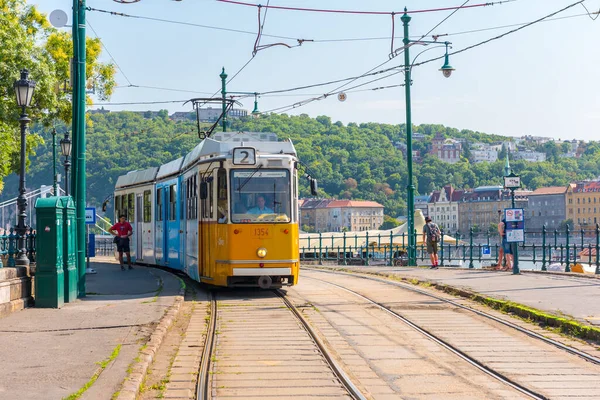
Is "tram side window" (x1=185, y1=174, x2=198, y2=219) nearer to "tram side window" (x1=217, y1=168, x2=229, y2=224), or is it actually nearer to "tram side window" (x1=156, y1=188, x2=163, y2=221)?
"tram side window" (x1=217, y1=168, x2=229, y2=224)

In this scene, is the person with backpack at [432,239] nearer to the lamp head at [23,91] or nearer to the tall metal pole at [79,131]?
the tall metal pole at [79,131]

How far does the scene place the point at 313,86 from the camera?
30.8m

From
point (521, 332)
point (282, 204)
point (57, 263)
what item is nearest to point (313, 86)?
point (282, 204)

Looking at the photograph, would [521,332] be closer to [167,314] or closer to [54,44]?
[167,314]

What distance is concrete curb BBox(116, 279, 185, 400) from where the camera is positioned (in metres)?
7.43

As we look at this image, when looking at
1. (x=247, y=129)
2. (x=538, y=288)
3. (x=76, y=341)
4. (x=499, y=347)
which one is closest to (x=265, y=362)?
(x=76, y=341)

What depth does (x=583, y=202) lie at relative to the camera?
178m

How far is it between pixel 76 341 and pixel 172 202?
12014 millimetres

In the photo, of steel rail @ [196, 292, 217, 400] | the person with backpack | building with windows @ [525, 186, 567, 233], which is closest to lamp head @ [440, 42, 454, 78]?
the person with backpack

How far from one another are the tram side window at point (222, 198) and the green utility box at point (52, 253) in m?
2.95

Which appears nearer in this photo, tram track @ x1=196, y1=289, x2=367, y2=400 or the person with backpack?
tram track @ x1=196, y1=289, x2=367, y2=400

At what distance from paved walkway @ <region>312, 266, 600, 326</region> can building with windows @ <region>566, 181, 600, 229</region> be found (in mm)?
160419

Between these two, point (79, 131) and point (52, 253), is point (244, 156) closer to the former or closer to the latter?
point (79, 131)

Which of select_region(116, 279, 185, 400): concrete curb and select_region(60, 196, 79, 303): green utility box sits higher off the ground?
select_region(60, 196, 79, 303): green utility box
